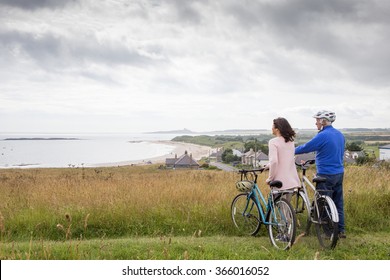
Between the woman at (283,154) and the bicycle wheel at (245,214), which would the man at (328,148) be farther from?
the bicycle wheel at (245,214)

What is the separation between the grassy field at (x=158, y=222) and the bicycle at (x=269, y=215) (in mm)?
191

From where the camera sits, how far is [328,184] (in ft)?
21.8

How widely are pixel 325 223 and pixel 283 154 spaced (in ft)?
4.21

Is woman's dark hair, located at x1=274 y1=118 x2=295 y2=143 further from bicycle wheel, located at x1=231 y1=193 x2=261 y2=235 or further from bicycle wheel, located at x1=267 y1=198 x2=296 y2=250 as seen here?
bicycle wheel, located at x1=231 y1=193 x2=261 y2=235

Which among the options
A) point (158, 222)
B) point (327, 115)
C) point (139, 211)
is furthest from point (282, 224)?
point (139, 211)

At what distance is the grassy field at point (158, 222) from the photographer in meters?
5.84

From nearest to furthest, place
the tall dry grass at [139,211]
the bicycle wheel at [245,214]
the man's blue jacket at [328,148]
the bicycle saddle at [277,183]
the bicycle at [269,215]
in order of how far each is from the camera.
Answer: the bicycle at [269,215] < the bicycle saddle at [277,183] < the man's blue jacket at [328,148] < the bicycle wheel at [245,214] < the tall dry grass at [139,211]

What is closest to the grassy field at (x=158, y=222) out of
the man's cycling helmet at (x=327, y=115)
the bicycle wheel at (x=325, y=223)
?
the bicycle wheel at (x=325, y=223)

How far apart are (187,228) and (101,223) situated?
181 cm

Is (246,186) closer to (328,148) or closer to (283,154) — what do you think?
(283,154)

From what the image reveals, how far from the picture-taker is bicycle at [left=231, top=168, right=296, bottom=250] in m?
5.93

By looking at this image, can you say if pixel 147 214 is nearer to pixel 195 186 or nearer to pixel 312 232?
pixel 195 186

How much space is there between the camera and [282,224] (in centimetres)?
608
